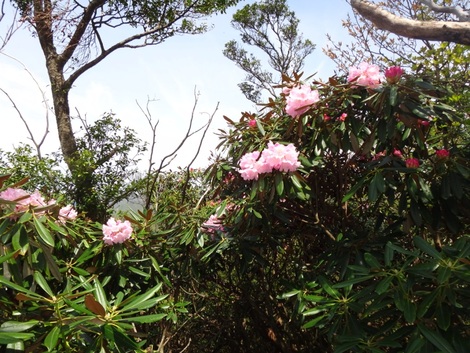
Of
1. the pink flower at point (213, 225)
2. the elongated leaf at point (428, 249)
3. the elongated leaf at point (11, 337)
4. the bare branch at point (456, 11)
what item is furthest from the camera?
the bare branch at point (456, 11)

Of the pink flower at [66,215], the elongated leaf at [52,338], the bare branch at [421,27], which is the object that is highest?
the bare branch at [421,27]

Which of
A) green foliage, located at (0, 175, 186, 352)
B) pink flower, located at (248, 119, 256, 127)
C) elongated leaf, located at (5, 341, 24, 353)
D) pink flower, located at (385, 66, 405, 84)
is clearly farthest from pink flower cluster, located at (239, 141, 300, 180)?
elongated leaf, located at (5, 341, 24, 353)

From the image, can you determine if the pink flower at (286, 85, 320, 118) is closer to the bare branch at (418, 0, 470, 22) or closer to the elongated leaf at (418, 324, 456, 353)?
the elongated leaf at (418, 324, 456, 353)

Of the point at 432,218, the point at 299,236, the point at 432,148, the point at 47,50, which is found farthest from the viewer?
the point at 47,50

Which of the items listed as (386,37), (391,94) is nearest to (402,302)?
(391,94)

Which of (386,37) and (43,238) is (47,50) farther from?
(43,238)

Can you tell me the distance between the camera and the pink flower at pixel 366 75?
79.2 inches

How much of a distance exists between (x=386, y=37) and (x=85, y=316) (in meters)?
7.65

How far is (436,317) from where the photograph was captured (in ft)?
4.46

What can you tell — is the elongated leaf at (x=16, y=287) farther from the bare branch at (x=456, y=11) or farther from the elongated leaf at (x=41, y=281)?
the bare branch at (x=456, y=11)

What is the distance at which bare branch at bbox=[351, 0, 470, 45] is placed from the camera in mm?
2256

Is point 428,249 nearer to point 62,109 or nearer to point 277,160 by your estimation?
point 277,160

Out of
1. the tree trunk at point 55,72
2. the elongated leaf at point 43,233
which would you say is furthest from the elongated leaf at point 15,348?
the tree trunk at point 55,72

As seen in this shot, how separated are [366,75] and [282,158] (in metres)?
0.54
